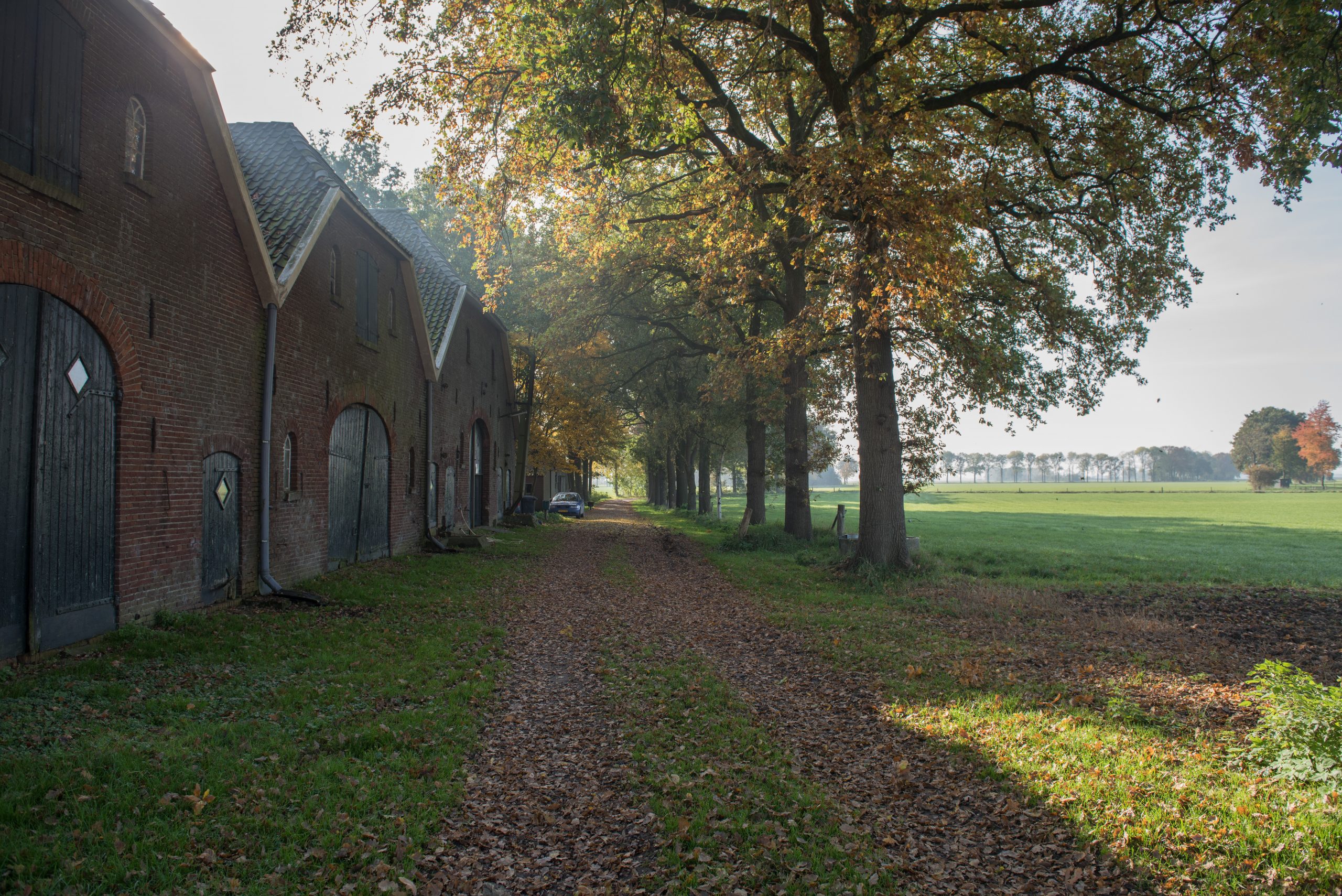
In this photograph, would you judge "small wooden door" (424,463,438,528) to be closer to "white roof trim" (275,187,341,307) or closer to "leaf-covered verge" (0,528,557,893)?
"white roof trim" (275,187,341,307)

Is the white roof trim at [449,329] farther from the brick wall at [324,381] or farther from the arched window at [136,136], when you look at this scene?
the arched window at [136,136]

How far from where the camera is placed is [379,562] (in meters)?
16.3

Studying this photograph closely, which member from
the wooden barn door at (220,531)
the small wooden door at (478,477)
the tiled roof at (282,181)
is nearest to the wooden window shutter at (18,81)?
the tiled roof at (282,181)

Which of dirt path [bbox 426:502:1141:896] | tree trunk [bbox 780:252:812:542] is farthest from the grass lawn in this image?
dirt path [bbox 426:502:1141:896]

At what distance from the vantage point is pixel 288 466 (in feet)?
41.8

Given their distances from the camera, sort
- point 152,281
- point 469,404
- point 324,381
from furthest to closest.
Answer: point 469,404 < point 324,381 < point 152,281

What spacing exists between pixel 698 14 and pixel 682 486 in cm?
3596

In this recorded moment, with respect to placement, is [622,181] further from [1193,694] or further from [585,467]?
[585,467]

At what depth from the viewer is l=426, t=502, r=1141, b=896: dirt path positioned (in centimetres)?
416

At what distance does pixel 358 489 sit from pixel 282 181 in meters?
6.13

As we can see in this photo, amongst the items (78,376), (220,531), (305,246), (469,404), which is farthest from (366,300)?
(469,404)

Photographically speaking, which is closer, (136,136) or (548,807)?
(548,807)

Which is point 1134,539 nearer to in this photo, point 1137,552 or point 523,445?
point 1137,552

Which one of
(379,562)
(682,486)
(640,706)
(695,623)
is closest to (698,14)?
(695,623)
